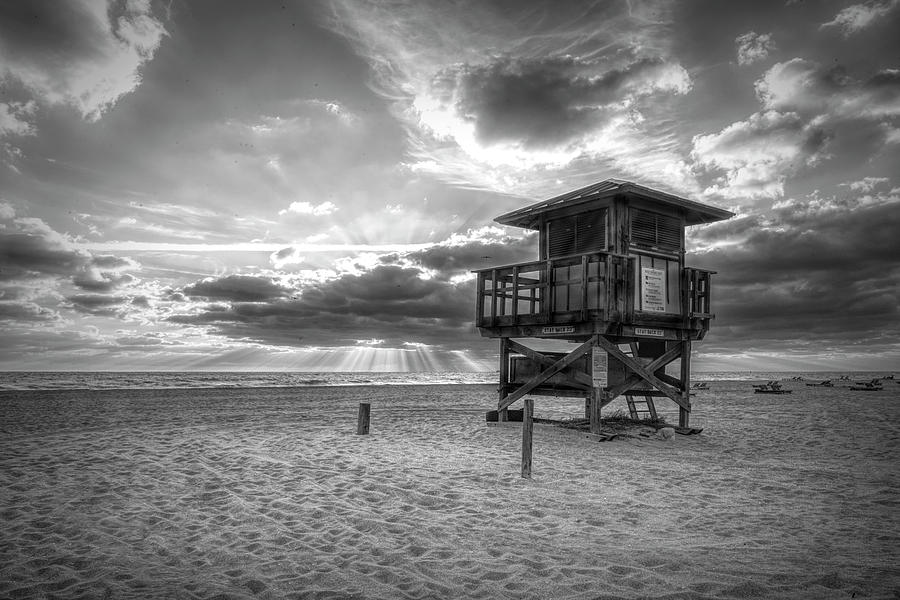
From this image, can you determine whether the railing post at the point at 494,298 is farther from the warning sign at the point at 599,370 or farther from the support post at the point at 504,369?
the warning sign at the point at 599,370

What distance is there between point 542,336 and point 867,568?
9728 mm

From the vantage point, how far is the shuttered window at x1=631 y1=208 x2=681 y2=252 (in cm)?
1417

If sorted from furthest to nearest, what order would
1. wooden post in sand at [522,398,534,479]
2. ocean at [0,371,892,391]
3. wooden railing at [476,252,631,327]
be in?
1. ocean at [0,371,892,391]
2. wooden railing at [476,252,631,327]
3. wooden post in sand at [522,398,534,479]

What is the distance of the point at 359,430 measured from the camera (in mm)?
15062

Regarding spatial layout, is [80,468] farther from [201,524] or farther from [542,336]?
[542,336]

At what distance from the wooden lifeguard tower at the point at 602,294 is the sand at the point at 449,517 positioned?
181cm

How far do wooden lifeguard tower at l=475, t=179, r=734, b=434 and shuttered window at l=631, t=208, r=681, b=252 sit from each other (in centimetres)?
3

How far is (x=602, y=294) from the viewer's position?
13273 millimetres

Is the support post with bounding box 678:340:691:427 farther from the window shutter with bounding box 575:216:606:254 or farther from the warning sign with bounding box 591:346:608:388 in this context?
the window shutter with bounding box 575:216:606:254

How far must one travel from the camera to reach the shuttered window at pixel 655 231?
1417cm

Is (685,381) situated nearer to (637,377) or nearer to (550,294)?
(637,377)

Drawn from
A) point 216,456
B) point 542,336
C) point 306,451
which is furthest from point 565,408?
point 216,456

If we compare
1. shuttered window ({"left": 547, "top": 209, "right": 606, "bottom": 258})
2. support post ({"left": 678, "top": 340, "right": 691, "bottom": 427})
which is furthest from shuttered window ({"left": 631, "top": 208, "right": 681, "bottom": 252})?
support post ({"left": 678, "top": 340, "right": 691, "bottom": 427})

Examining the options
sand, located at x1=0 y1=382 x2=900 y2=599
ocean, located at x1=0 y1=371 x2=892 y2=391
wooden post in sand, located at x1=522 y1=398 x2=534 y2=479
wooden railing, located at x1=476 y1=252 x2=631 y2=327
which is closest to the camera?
sand, located at x1=0 y1=382 x2=900 y2=599
